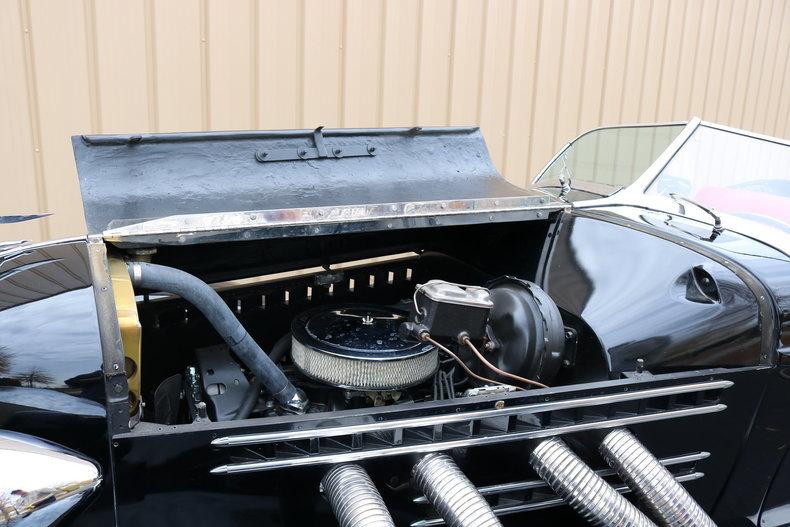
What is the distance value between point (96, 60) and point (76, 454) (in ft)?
8.59

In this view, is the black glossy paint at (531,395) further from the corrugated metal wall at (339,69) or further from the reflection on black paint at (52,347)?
the corrugated metal wall at (339,69)

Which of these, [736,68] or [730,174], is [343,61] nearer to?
[730,174]

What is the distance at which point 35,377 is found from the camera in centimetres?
121

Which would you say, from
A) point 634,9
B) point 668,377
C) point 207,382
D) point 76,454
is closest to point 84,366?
point 76,454

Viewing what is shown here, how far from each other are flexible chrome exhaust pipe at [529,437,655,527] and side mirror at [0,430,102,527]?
36.0 inches

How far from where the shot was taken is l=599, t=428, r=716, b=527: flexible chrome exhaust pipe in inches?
56.2

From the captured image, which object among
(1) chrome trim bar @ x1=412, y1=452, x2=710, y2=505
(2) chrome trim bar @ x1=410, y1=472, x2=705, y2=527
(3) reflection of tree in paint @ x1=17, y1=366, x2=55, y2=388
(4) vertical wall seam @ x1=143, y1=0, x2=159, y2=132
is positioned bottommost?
(2) chrome trim bar @ x1=410, y1=472, x2=705, y2=527

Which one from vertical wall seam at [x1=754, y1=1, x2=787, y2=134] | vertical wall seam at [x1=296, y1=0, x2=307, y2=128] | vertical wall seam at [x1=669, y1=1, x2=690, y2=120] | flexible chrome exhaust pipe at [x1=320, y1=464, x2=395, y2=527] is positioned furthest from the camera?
vertical wall seam at [x1=754, y1=1, x2=787, y2=134]

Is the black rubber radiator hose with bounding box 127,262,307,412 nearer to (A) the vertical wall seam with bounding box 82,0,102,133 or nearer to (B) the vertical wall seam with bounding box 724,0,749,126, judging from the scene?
(A) the vertical wall seam with bounding box 82,0,102,133

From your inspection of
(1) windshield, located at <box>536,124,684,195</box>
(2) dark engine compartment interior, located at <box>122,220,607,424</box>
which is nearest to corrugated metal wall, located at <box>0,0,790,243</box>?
(1) windshield, located at <box>536,124,684,195</box>

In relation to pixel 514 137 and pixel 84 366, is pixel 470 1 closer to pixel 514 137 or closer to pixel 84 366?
pixel 514 137

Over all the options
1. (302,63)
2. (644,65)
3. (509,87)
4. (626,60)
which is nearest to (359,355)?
(302,63)

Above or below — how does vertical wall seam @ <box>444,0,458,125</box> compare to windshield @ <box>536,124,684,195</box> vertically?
above

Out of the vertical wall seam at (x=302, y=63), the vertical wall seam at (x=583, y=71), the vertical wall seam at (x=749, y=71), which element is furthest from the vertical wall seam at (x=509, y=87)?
the vertical wall seam at (x=749, y=71)
